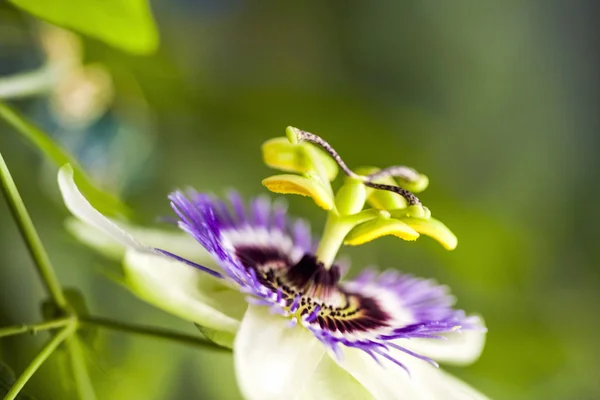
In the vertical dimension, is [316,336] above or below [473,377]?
below

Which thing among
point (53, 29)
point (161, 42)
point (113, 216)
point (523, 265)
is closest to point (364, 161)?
point (523, 265)

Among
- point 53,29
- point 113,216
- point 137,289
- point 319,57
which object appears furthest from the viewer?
point 319,57

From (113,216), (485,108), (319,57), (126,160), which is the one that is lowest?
(113,216)

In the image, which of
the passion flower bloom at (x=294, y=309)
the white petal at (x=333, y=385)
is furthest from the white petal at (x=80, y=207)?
the white petal at (x=333, y=385)

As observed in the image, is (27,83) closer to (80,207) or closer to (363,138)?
(80,207)

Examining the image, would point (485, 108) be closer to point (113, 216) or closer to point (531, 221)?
point (531, 221)

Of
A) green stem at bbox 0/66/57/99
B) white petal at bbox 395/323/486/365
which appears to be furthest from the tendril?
green stem at bbox 0/66/57/99

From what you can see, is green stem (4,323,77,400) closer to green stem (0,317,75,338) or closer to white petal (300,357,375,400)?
green stem (0,317,75,338)
